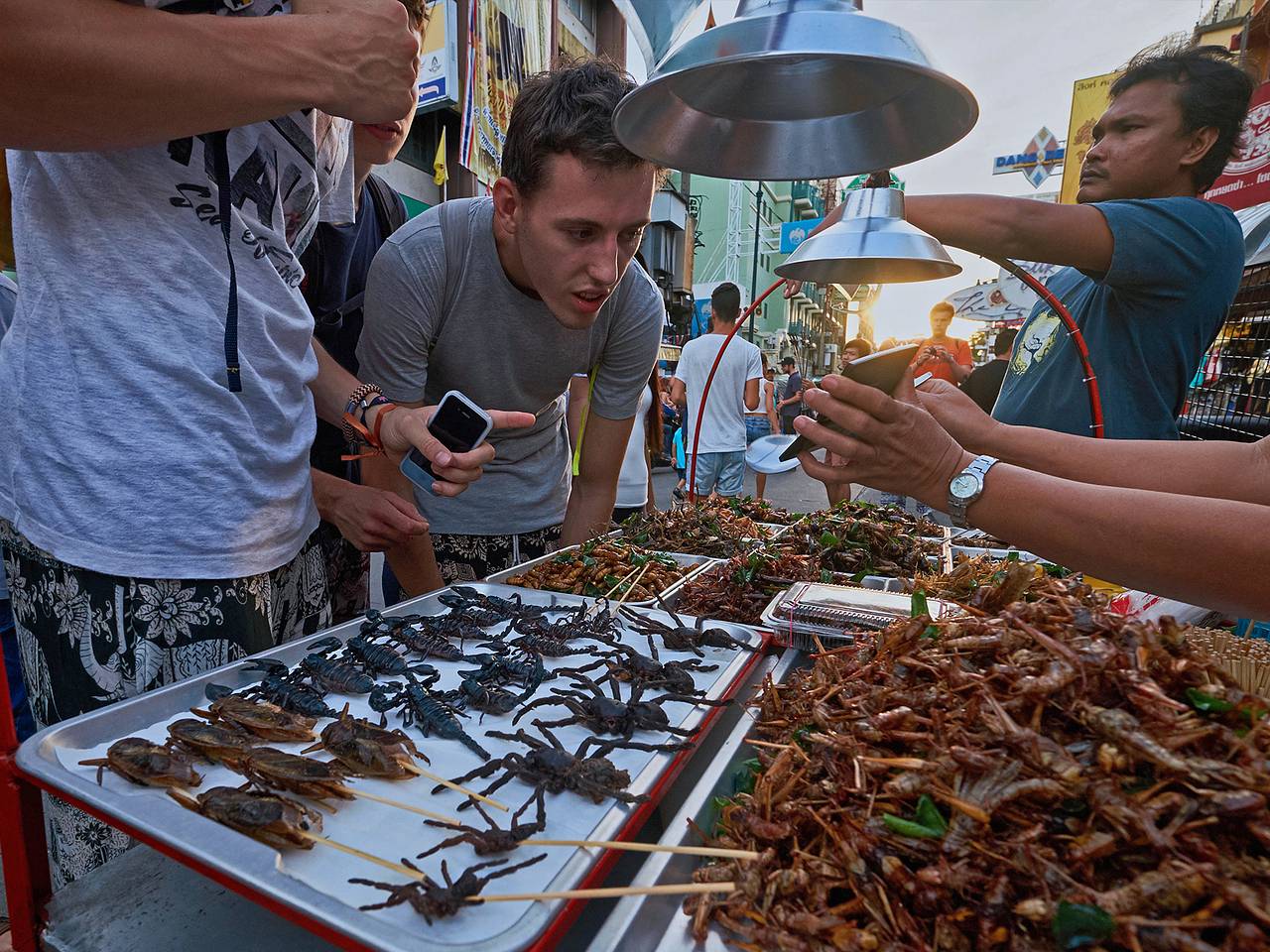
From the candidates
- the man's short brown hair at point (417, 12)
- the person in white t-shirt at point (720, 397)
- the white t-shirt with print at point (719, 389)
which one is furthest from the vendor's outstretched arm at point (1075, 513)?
the white t-shirt with print at point (719, 389)

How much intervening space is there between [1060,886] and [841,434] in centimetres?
105

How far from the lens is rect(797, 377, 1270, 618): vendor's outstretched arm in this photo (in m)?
1.36

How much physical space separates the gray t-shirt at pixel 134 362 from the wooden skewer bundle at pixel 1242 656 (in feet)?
7.58

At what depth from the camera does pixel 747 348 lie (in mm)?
8586

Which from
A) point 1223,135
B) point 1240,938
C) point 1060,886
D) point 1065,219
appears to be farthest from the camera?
point 1223,135

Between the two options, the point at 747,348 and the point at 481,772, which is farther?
the point at 747,348

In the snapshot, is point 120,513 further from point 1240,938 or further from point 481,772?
point 1240,938

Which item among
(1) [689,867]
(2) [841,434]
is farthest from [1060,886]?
(2) [841,434]

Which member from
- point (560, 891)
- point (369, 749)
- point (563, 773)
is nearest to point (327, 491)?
point (369, 749)

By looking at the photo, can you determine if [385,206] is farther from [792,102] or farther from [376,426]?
[792,102]

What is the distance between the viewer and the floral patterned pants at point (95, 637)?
1.45 m

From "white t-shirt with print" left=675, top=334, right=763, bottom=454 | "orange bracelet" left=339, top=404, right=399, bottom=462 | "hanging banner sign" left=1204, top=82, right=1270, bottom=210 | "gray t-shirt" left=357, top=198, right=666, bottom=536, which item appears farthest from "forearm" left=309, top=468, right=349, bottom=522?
"hanging banner sign" left=1204, top=82, right=1270, bottom=210

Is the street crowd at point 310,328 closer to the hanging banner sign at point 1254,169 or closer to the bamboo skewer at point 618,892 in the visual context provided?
the bamboo skewer at point 618,892

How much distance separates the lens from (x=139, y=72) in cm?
119
